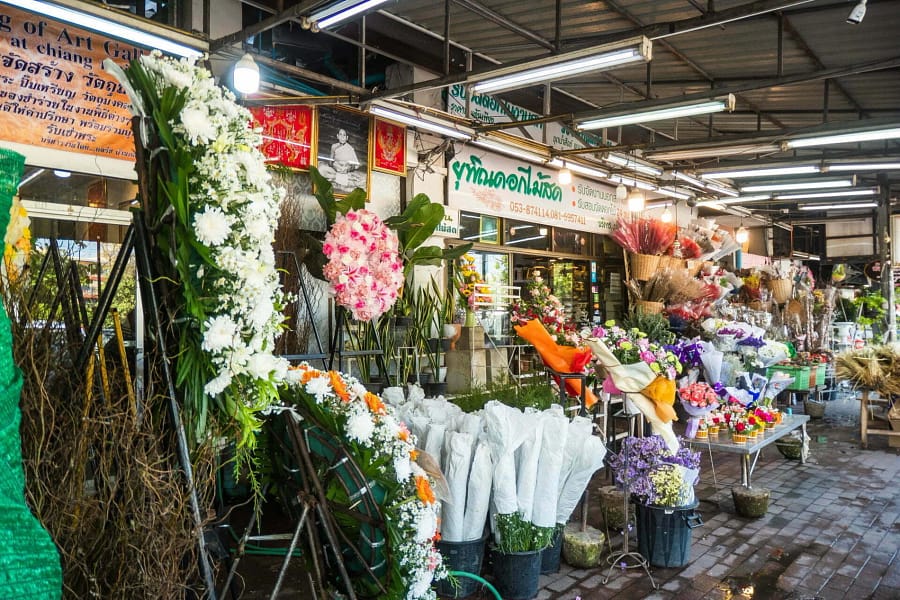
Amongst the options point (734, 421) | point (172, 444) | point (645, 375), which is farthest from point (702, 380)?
point (172, 444)

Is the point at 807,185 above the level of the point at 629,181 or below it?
below

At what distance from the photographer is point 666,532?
400cm

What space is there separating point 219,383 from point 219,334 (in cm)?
14

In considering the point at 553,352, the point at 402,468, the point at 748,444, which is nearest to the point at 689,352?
the point at 748,444

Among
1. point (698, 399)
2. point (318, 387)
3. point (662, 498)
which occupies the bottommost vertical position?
point (662, 498)

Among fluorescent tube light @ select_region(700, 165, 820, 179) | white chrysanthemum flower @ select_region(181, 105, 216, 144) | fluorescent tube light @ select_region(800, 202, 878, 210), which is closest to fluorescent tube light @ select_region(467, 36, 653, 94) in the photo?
white chrysanthemum flower @ select_region(181, 105, 216, 144)

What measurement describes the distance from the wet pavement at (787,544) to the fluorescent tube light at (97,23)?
3839 mm

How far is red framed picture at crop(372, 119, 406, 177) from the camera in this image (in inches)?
290

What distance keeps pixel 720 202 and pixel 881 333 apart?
4632 mm

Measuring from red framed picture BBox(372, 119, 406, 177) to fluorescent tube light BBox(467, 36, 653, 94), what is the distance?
6.91 ft

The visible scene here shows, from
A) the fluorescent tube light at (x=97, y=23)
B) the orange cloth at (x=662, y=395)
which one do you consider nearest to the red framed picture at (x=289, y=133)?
the fluorescent tube light at (x=97, y=23)

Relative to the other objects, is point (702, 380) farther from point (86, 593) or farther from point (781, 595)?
point (86, 593)

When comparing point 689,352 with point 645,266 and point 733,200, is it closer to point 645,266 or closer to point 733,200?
point 645,266

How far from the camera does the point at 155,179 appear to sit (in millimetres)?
1911
